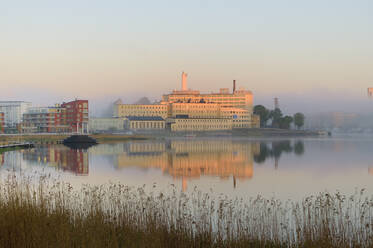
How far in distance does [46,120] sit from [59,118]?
1363cm

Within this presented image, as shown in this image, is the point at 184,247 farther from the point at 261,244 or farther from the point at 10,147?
the point at 10,147

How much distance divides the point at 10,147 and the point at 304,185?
53.3 meters

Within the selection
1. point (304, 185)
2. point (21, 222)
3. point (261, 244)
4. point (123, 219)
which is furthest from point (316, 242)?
point (304, 185)

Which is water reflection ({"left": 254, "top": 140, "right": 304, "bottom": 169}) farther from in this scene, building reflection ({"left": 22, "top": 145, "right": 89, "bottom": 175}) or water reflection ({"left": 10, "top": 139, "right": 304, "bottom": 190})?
building reflection ({"left": 22, "top": 145, "right": 89, "bottom": 175})

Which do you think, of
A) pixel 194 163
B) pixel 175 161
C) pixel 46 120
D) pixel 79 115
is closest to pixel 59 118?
pixel 46 120

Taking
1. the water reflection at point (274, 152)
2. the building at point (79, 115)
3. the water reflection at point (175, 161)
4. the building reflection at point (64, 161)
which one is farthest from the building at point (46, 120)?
the building reflection at point (64, 161)

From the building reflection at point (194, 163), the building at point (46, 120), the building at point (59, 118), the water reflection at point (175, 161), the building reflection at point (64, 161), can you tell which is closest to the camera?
the building reflection at point (194, 163)

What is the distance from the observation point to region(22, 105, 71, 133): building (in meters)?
145

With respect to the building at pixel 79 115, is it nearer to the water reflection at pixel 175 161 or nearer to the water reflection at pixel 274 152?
the water reflection at pixel 175 161

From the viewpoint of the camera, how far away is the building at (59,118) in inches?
5231

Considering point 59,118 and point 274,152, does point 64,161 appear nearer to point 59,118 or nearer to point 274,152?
point 274,152

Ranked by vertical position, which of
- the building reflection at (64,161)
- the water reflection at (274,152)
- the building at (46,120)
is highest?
the building at (46,120)

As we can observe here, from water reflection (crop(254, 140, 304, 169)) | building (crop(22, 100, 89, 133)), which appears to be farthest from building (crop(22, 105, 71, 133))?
water reflection (crop(254, 140, 304, 169))

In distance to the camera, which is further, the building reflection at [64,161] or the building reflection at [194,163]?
the building reflection at [64,161]
